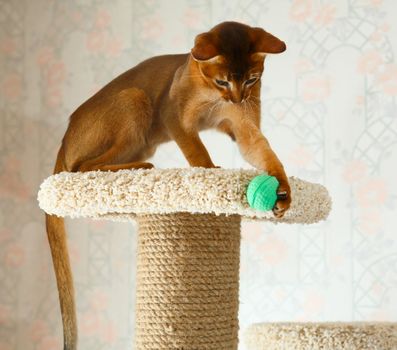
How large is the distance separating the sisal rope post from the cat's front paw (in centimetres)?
20

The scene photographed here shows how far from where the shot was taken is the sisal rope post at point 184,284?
4.41 feet

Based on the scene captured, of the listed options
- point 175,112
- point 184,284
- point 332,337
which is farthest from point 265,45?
point 332,337

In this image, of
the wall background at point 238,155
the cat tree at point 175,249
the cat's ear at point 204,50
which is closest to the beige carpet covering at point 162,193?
the cat tree at point 175,249

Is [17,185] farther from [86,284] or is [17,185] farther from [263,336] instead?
[263,336]

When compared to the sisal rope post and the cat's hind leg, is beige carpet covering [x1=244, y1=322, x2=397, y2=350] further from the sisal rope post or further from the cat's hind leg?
the cat's hind leg

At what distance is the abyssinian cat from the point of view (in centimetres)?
133

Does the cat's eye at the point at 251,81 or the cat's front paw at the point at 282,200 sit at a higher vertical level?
the cat's eye at the point at 251,81

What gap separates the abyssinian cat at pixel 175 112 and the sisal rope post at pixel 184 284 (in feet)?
0.52

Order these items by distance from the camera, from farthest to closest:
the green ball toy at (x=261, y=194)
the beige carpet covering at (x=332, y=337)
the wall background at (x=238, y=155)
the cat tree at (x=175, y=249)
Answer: the wall background at (x=238, y=155)
the beige carpet covering at (x=332, y=337)
the cat tree at (x=175, y=249)
the green ball toy at (x=261, y=194)

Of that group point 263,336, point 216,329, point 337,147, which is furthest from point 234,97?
point 337,147

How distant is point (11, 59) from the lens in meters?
2.40

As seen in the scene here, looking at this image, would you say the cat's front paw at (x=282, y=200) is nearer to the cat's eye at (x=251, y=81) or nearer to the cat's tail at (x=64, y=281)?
the cat's eye at (x=251, y=81)

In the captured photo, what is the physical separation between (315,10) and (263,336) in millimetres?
1072

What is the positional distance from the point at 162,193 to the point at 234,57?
1.02ft
